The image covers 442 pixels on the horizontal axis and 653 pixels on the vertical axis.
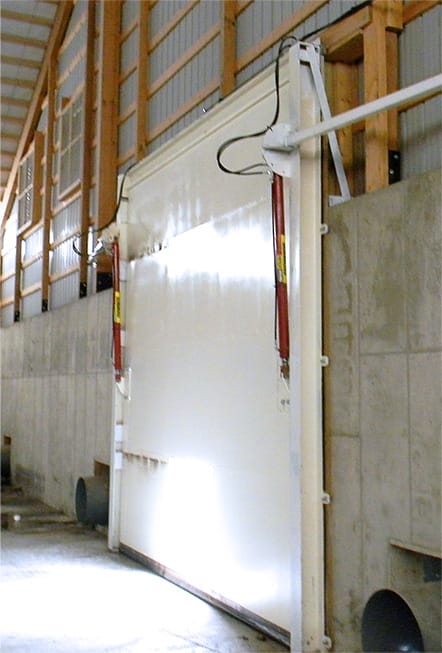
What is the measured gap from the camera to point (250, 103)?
4.60m

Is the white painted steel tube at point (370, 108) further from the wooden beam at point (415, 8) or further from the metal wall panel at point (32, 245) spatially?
the metal wall panel at point (32, 245)

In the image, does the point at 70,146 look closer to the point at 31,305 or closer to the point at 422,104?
the point at 31,305

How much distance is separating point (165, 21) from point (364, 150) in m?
4.00

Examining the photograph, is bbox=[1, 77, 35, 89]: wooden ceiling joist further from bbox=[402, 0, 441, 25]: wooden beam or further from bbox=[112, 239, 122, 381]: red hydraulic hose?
bbox=[402, 0, 441, 25]: wooden beam

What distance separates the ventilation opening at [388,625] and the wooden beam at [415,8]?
2.81 m

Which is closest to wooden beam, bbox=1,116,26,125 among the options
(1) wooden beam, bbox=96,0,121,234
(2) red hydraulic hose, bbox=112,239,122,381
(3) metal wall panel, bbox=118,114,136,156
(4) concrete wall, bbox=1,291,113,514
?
(4) concrete wall, bbox=1,291,113,514

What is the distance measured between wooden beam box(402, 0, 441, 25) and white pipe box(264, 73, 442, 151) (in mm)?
456

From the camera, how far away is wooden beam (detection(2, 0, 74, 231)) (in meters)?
10.6

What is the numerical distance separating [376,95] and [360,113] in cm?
37

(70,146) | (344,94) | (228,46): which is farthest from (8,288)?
(344,94)

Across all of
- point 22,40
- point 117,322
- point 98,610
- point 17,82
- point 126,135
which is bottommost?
point 98,610

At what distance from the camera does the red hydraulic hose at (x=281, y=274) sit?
3.92 meters

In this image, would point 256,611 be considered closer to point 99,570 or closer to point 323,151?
point 99,570

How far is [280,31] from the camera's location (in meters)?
4.96
